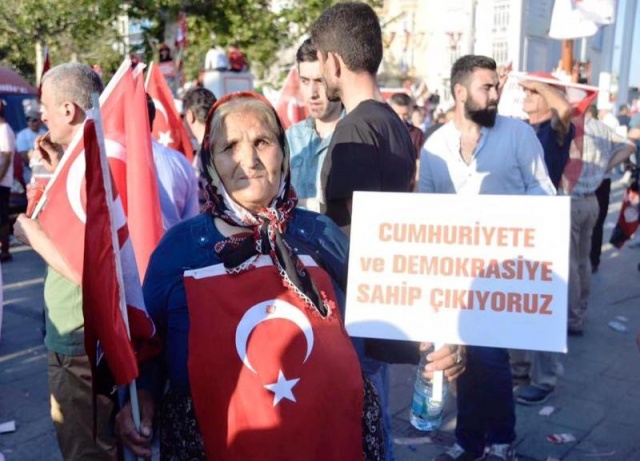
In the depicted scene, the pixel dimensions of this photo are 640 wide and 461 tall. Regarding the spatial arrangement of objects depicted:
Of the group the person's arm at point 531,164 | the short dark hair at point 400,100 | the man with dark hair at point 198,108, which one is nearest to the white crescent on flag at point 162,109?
the man with dark hair at point 198,108

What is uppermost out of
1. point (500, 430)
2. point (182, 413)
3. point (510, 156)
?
point (510, 156)

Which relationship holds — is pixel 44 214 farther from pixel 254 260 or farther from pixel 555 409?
pixel 555 409

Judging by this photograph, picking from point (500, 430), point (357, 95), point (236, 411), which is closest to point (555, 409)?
Answer: point (500, 430)

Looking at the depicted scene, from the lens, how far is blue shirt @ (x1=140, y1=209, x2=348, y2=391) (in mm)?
1989

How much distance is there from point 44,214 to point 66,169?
19 cm

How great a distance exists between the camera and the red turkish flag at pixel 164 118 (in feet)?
18.8

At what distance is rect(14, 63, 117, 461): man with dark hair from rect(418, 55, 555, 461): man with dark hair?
5.99ft

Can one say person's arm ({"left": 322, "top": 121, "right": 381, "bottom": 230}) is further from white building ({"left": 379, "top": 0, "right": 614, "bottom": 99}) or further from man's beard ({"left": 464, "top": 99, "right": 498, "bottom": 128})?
white building ({"left": 379, "top": 0, "right": 614, "bottom": 99})

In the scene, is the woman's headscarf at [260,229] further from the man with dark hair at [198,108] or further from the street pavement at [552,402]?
the man with dark hair at [198,108]

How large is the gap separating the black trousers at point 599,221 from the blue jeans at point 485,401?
4.84m

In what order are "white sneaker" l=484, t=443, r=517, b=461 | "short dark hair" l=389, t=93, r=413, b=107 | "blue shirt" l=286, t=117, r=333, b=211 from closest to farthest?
"blue shirt" l=286, t=117, r=333, b=211
"white sneaker" l=484, t=443, r=517, b=461
"short dark hair" l=389, t=93, r=413, b=107

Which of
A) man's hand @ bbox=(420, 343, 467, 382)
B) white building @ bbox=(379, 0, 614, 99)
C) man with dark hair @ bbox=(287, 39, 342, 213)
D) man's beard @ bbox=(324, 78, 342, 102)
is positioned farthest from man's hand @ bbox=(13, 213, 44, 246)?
white building @ bbox=(379, 0, 614, 99)

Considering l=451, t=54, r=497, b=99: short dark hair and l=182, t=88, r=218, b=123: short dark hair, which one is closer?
l=451, t=54, r=497, b=99: short dark hair

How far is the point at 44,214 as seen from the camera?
8.58 feet
